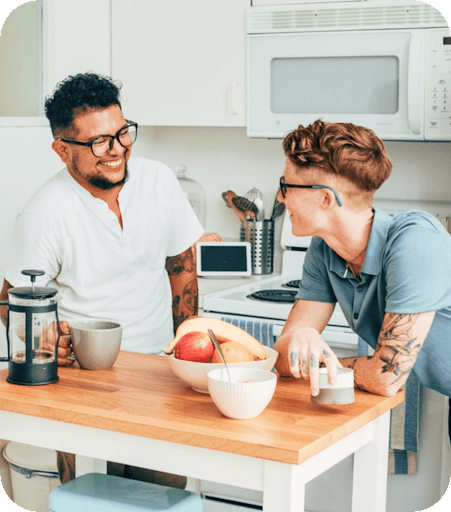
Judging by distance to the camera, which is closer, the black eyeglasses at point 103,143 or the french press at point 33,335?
the french press at point 33,335

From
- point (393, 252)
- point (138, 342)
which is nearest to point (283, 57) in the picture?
point (138, 342)

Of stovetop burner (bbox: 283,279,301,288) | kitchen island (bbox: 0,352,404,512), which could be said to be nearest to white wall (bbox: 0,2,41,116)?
stovetop burner (bbox: 283,279,301,288)

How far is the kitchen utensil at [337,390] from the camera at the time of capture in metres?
1.68

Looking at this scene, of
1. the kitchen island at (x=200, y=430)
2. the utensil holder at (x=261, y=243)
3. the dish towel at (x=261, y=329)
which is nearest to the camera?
the kitchen island at (x=200, y=430)

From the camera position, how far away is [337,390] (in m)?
1.68

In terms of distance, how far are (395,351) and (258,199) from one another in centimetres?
206

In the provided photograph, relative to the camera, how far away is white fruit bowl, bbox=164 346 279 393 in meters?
1.76

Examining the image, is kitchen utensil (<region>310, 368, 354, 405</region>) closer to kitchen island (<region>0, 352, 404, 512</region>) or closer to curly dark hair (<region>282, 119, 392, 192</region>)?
kitchen island (<region>0, 352, 404, 512</region>)

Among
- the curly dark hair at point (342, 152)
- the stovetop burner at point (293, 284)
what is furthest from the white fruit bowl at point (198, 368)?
the stovetop burner at point (293, 284)

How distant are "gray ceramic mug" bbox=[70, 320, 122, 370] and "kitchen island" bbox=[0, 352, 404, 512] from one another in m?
0.02

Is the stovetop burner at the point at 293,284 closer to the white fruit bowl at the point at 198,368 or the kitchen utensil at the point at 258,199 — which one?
the kitchen utensil at the point at 258,199

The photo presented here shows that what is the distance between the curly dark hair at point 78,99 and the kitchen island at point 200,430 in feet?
2.57

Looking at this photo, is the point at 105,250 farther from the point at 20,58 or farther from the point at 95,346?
the point at 20,58

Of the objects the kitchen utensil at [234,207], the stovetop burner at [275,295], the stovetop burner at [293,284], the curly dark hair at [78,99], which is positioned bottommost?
the stovetop burner at [275,295]
